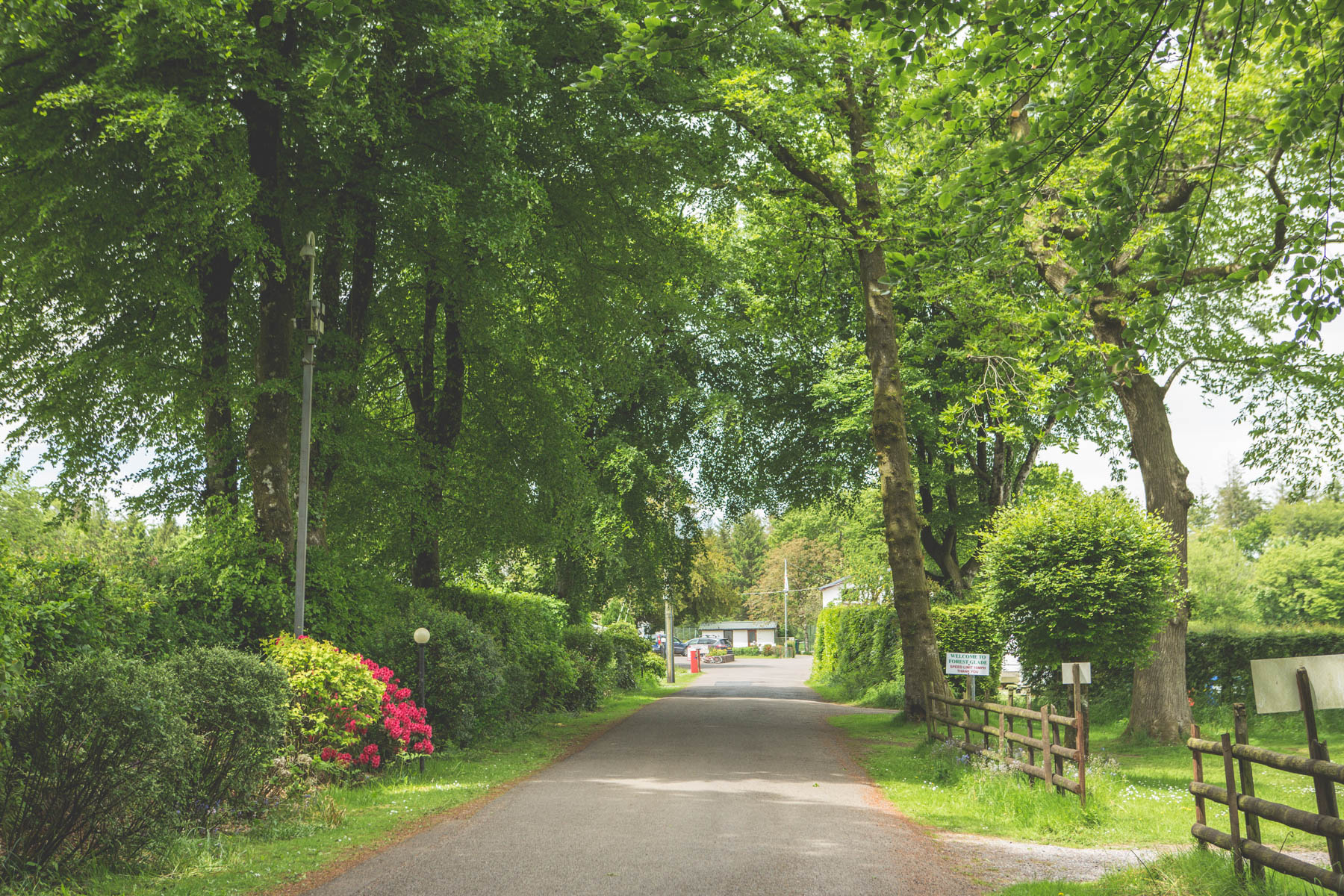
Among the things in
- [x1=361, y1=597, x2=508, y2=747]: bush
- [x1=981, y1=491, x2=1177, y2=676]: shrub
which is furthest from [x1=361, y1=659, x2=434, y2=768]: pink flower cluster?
[x1=981, y1=491, x2=1177, y2=676]: shrub

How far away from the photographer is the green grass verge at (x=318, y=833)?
6.71 metres

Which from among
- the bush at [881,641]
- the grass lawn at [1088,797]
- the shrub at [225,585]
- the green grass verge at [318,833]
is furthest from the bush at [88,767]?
the bush at [881,641]

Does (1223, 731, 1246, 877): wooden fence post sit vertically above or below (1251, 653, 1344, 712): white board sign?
below

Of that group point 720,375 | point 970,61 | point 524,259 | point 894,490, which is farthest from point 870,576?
point 970,61

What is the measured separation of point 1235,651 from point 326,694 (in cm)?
1949

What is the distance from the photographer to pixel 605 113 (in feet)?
51.2

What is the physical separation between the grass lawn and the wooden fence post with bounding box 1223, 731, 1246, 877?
3.34ft

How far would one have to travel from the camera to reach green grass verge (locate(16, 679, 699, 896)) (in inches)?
264

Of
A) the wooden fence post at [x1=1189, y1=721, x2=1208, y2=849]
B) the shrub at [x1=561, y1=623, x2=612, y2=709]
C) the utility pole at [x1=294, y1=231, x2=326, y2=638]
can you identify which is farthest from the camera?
the shrub at [x1=561, y1=623, x2=612, y2=709]

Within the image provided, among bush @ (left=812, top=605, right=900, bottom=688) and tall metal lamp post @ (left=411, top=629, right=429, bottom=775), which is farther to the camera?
bush @ (left=812, top=605, right=900, bottom=688)

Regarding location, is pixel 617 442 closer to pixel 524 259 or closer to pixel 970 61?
pixel 524 259

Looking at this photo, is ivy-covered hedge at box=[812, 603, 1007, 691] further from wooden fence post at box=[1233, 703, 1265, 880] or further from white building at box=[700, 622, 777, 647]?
white building at box=[700, 622, 777, 647]

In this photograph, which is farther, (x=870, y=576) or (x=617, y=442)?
(x=870, y=576)

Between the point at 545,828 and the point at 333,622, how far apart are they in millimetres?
5861
